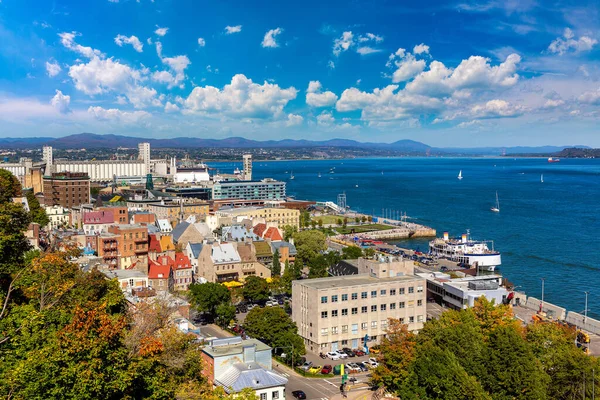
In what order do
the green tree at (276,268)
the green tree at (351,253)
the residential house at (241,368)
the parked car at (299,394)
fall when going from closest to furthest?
1. the residential house at (241,368)
2. the parked car at (299,394)
3. the green tree at (276,268)
4. the green tree at (351,253)

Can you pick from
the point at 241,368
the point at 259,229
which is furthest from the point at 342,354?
the point at 259,229

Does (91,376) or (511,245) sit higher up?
(91,376)

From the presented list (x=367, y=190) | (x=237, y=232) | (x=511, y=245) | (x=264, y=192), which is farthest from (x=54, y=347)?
(x=367, y=190)

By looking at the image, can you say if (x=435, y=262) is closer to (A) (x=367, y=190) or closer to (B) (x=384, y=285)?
(B) (x=384, y=285)

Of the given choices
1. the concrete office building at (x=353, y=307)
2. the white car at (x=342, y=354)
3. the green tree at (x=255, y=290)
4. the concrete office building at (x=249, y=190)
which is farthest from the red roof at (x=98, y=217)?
the concrete office building at (x=249, y=190)

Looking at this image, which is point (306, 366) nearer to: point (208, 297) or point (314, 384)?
point (314, 384)

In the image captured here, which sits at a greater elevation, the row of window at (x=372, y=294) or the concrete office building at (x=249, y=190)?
the row of window at (x=372, y=294)

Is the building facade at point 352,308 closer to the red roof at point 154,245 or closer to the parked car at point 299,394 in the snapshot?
the parked car at point 299,394
